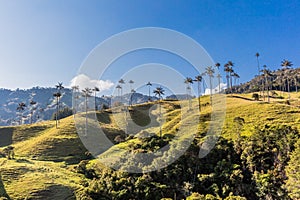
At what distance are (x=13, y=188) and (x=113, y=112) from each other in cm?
10113

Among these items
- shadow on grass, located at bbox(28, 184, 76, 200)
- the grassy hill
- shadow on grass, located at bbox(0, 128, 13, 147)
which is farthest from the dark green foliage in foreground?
shadow on grass, located at bbox(0, 128, 13, 147)

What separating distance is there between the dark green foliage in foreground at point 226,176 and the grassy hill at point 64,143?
774cm

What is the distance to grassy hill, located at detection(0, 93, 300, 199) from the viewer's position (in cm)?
7006

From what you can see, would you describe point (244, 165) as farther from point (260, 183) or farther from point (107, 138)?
point (107, 138)

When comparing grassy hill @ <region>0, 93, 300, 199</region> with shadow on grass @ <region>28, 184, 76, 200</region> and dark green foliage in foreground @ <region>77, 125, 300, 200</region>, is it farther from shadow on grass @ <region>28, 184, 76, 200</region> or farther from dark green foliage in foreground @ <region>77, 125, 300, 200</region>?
dark green foliage in foreground @ <region>77, 125, 300, 200</region>

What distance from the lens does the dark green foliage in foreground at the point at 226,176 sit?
6462cm

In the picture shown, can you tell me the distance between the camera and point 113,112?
168 metres

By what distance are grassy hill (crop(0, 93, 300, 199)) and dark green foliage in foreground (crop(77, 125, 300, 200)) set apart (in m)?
7.74

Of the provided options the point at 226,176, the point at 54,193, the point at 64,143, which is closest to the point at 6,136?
the point at 64,143

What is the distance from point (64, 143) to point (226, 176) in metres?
71.5

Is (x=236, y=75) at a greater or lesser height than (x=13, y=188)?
greater

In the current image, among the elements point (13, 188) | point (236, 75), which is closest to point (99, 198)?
point (13, 188)

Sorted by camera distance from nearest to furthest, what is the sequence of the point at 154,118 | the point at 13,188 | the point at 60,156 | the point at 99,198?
the point at 99,198 < the point at 13,188 < the point at 60,156 < the point at 154,118

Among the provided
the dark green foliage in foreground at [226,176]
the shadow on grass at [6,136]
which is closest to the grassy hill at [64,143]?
the shadow on grass at [6,136]
